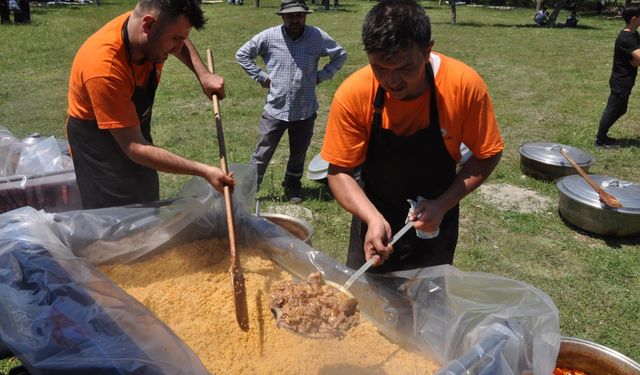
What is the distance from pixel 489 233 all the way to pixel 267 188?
1.88 metres

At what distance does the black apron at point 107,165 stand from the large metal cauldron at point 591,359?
1.92 m

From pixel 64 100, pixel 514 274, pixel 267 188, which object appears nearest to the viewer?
pixel 514 274

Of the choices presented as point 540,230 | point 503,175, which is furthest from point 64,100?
point 540,230

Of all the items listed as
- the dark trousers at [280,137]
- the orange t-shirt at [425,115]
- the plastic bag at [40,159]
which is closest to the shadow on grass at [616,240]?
the dark trousers at [280,137]

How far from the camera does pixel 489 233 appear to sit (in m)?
3.90

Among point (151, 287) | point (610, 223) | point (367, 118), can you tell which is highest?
point (367, 118)

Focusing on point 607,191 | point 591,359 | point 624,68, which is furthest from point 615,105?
point 591,359

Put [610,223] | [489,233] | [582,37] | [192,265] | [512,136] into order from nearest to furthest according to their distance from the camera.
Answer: [192,265] → [610,223] → [489,233] → [512,136] → [582,37]

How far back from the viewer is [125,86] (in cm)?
201

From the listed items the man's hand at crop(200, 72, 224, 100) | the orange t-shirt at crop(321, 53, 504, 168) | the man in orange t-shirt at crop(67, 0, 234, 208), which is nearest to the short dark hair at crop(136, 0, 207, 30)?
the man in orange t-shirt at crop(67, 0, 234, 208)

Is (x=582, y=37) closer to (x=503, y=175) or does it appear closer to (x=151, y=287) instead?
(x=503, y=175)

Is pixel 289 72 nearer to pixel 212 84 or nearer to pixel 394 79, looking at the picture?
pixel 212 84

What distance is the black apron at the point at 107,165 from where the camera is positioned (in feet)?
7.29

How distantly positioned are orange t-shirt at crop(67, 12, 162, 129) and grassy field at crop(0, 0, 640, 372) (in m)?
2.01
